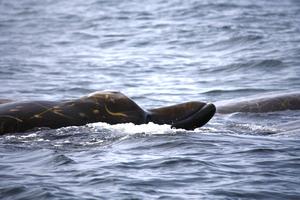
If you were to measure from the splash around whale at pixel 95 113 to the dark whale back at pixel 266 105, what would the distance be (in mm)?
3248

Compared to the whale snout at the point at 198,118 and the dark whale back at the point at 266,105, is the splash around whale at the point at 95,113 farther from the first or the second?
the dark whale back at the point at 266,105

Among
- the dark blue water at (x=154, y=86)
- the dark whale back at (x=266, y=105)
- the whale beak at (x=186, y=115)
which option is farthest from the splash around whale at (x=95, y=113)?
the dark whale back at (x=266, y=105)

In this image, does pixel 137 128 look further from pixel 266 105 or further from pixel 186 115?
pixel 266 105

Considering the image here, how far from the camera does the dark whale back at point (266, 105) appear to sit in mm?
14094

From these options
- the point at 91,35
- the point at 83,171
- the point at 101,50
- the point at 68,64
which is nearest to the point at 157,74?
the point at 68,64

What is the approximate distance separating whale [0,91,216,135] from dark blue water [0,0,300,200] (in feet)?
0.52

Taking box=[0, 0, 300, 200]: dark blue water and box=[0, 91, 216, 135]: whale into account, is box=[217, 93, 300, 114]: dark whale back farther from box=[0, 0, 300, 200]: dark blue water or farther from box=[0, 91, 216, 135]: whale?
box=[0, 91, 216, 135]: whale

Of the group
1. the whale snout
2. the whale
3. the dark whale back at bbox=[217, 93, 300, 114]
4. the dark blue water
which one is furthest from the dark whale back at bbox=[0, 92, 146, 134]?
the dark whale back at bbox=[217, 93, 300, 114]

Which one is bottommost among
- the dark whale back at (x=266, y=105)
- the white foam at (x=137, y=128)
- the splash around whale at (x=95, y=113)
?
the dark whale back at (x=266, y=105)

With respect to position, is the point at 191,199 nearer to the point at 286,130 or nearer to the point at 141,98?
the point at 286,130

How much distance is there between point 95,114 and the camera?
10922 millimetres

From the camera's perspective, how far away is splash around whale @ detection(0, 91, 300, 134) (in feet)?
35.4

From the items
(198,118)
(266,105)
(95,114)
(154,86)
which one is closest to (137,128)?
(95,114)

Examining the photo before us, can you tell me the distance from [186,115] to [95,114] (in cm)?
128
